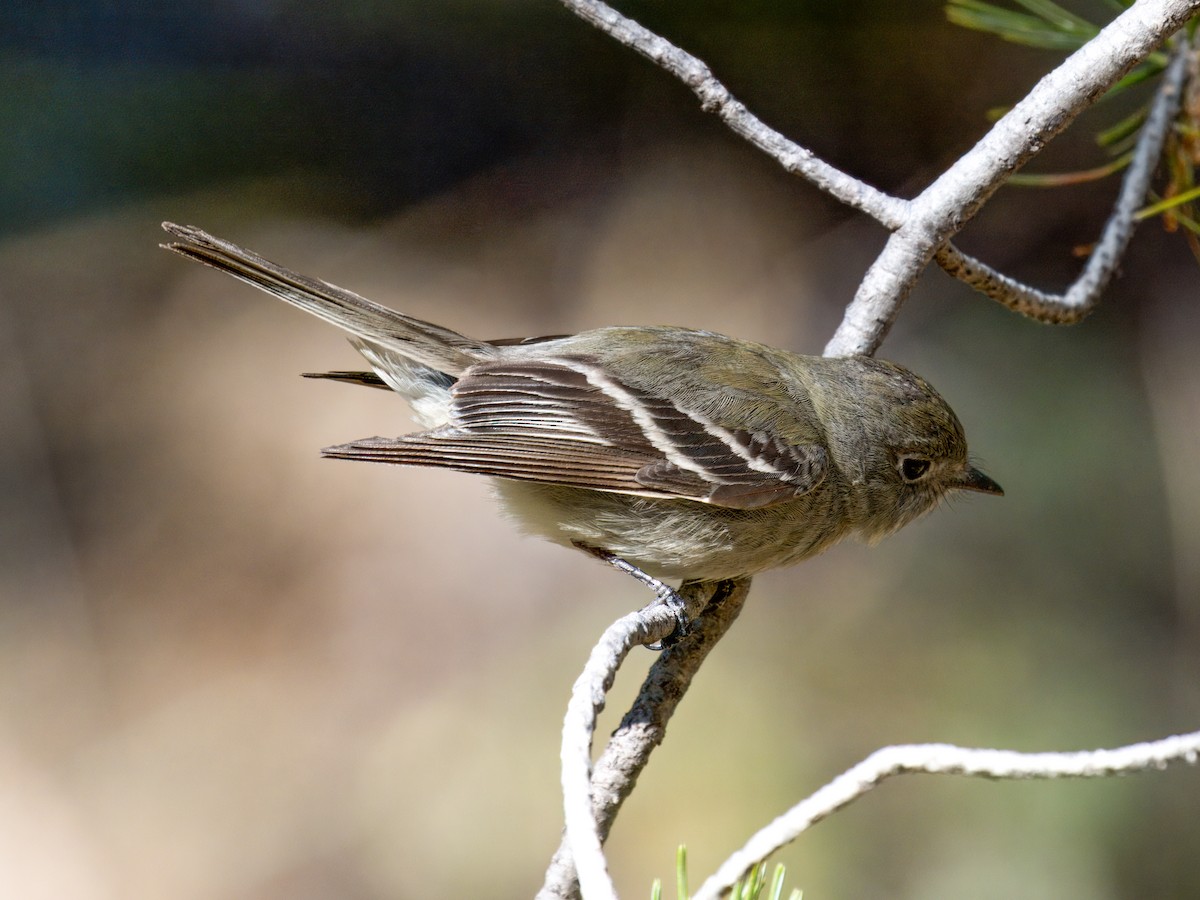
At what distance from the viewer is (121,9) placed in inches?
219

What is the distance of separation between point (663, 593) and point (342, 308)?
1036 millimetres

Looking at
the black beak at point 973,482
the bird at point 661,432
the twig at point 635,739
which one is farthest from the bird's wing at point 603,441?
the black beak at point 973,482

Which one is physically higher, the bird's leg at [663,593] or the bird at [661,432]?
the bird at [661,432]

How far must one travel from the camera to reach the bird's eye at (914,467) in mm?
2977

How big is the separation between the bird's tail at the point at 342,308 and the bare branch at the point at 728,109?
0.89 m

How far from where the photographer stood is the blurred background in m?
3.87

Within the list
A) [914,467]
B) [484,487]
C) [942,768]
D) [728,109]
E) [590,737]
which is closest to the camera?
[942,768]

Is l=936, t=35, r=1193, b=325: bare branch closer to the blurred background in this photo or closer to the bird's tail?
the bird's tail

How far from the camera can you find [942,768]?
142 centimetres

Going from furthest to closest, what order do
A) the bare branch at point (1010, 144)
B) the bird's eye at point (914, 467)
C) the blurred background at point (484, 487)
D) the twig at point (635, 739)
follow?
the blurred background at point (484, 487) → the bird's eye at point (914, 467) → the bare branch at point (1010, 144) → the twig at point (635, 739)

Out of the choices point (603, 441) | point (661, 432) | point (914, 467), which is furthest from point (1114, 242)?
point (603, 441)

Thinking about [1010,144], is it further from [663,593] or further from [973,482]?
[663,593]

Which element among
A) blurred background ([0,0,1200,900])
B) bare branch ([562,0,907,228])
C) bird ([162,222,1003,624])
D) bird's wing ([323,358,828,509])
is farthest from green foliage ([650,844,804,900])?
blurred background ([0,0,1200,900])

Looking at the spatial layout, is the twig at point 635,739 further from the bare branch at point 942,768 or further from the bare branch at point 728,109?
the bare branch at point 728,109
